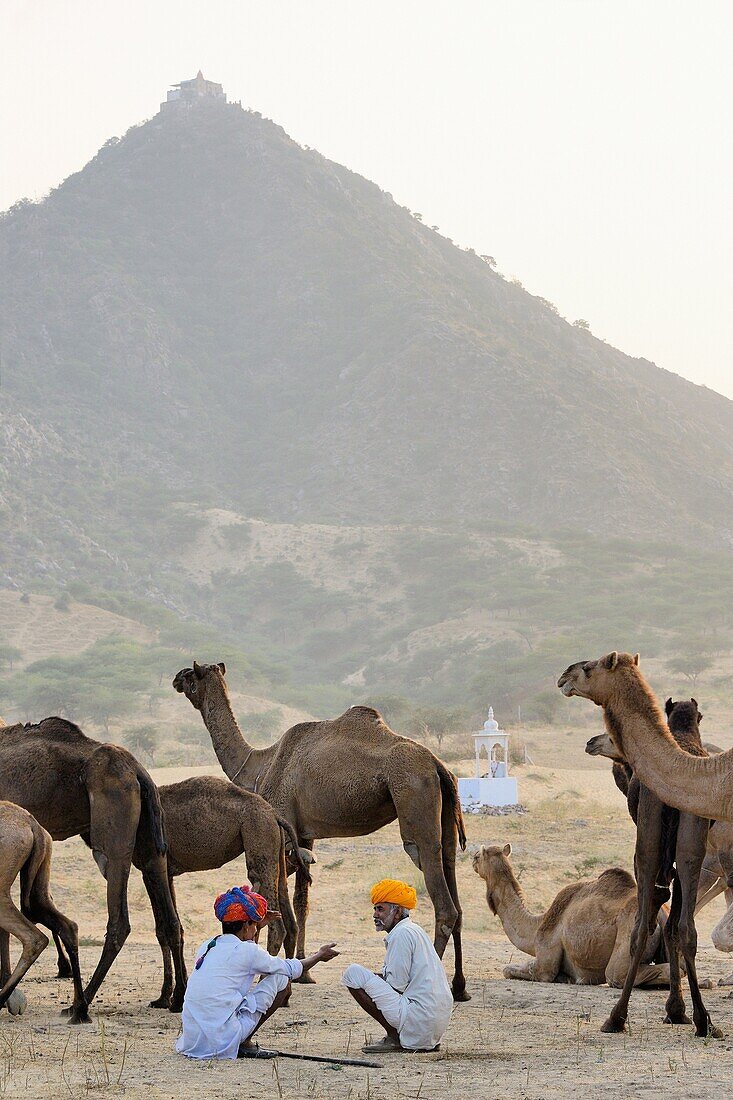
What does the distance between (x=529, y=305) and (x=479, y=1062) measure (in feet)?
471

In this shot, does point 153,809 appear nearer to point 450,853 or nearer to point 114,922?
point 114,922

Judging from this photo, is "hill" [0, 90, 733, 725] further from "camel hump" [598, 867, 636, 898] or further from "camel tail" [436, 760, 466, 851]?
"camel tail" [436, 760, 466, 851]

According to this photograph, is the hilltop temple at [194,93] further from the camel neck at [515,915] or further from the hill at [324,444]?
the camel neck at [515,915]

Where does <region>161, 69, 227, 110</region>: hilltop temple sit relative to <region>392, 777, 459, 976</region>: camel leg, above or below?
above

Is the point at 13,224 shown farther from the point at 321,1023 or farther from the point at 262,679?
the point at 321,1023

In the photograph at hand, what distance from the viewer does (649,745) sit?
8172 mm

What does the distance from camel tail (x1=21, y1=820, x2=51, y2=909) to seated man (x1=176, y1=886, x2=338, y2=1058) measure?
1654mm

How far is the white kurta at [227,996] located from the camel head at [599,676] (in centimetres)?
223

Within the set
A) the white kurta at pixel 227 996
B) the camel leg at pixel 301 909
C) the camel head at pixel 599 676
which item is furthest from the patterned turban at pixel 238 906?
the camel leg at pixel 301 909

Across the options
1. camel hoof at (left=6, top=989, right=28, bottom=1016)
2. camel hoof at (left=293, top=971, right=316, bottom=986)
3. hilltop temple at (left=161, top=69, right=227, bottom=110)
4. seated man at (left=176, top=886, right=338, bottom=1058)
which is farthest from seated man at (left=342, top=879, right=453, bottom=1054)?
hilltop temple at (left=161, top=69, right=227, bottom=110)

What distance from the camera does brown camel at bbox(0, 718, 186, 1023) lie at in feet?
32.0

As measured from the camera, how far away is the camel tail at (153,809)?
9.95 meters

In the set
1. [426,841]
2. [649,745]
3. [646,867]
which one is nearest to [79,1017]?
[426,841]

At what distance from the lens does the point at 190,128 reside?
166m
